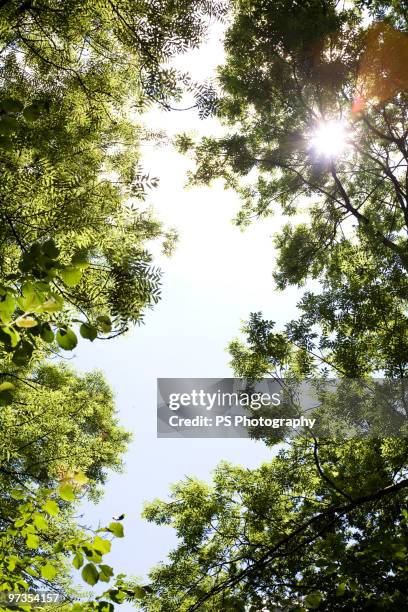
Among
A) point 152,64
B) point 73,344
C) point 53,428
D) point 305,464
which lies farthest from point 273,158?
point 73,344

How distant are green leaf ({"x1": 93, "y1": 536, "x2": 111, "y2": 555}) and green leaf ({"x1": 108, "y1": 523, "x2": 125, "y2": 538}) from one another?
0.17ft

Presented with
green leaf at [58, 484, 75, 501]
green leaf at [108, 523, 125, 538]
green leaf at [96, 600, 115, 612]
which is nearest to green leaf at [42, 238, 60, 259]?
green leaf at [58, 484, 75, 501]

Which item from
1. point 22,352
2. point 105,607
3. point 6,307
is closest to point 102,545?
point 105,607

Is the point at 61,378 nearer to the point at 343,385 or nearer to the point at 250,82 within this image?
the point at 343,385

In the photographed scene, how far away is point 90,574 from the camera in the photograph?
1704 mm

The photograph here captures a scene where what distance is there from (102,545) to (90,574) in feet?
0.38

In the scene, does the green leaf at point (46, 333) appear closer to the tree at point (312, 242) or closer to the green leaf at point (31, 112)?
the green leaf at point (31, 112)

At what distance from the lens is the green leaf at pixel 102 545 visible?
179 centimetres

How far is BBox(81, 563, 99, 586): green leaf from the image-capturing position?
66.7 inches

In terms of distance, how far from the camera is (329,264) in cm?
1050

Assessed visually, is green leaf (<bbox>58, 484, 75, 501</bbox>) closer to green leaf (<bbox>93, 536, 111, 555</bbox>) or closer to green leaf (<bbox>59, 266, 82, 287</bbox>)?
green leaf (<bbox>93, 536, 111, 555</bbox>)

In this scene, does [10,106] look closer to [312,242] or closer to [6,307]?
[6,307]

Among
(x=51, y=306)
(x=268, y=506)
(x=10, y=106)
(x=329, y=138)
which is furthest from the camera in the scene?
(x=329, y=138)

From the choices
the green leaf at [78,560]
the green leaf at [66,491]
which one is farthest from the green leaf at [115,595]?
the green leaf at [66,491]
